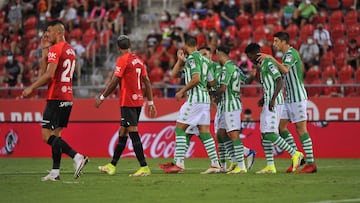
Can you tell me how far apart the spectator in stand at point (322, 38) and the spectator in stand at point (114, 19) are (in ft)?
24.3

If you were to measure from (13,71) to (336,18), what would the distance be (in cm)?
1114

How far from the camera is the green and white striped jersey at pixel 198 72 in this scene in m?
17.4

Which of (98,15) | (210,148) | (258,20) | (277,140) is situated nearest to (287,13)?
(258,20)

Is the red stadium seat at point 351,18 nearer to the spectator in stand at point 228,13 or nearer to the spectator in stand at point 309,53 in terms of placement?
the spectator in stand at point 309,53

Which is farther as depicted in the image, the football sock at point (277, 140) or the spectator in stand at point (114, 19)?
the spectator in stand at point (114, 19)

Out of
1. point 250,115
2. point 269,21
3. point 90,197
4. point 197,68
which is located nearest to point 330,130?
point 250,115

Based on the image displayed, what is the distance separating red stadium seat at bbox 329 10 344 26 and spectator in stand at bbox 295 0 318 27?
1.91 feet

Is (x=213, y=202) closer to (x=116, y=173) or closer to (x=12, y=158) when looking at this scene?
A: (x=116, y=173)

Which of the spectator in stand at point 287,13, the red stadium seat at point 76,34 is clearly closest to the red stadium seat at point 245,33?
the spectator in stand at point 287,13

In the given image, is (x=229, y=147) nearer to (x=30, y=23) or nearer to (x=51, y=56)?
(x=51, y=56)

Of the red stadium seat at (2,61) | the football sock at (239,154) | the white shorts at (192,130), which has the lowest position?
the football sock at (239,154)

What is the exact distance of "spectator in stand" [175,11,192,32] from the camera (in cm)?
3121

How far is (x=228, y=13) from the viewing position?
31.3 meters

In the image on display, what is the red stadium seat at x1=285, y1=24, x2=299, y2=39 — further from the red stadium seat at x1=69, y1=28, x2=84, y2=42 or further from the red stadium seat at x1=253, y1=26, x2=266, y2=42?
the red stadium seat at x1=69, y1=28, x2=84, y2=42
